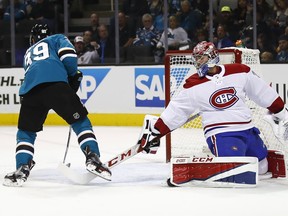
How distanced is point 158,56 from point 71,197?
4.74 meters

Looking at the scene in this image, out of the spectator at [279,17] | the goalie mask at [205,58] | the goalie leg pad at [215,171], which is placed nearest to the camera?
the goalie leg pad at [215,171]

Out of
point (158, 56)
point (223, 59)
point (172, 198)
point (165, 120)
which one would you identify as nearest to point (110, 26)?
point (158, 56)

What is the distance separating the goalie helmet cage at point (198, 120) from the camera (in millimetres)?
5703

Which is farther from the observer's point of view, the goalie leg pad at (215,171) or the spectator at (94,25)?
the spectator at (94,25)

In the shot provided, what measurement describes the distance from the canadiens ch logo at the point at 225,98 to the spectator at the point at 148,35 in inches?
166

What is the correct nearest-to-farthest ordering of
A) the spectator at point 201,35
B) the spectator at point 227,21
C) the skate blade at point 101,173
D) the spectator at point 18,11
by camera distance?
the skate blade at point 101,173
the spectator at point 227,21
the spectator at point 201,35
the spectator at point 18,11

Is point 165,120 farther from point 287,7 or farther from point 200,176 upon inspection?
point 287,7

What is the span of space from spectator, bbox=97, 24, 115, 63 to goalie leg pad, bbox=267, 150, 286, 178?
14.5 feet

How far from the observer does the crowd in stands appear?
859cm

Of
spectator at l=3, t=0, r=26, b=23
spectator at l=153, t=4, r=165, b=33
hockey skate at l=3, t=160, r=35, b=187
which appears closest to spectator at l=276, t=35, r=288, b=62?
spectator at l=153, t=4, r=165, b=33

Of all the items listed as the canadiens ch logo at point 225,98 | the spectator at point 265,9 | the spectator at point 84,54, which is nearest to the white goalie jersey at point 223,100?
the canadiens ch logo at point 225,98

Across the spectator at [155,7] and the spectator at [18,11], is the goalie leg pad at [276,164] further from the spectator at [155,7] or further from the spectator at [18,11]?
the spectator at [18,11]

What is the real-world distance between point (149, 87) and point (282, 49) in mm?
1464

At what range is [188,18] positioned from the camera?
9023mm
